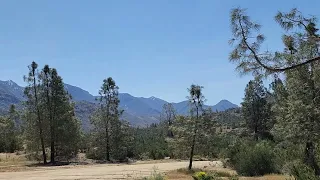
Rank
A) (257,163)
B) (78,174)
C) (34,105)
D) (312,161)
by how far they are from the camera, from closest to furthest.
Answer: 1. (312,161)
2. (257,163)
3. (78,174)
4. (34,105)

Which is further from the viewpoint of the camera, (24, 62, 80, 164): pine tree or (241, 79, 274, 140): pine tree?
(241, 79, 274, 140): pine tree

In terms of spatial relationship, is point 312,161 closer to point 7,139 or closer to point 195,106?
point 195,106

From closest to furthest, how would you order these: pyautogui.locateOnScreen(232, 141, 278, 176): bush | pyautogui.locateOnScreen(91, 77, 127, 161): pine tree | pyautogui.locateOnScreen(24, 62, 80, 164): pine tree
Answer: pyautogui.locateOnScreen(232, 141, 278, 176): bush < pyautogui.locateOnScreen(24, 62, 80, 164): pine tree < pyautogui.locateOnScreen(91, 77, 127, 161): pine tree

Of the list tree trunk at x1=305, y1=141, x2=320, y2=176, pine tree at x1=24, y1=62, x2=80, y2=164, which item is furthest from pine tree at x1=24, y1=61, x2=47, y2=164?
tree trunk at x1=305, y1=141, x2=320, y2=176

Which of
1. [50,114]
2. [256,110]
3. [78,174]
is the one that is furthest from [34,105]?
[256,110]

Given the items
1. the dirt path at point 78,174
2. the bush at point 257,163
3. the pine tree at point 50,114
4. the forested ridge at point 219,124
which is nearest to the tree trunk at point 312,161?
the forested ridge at point 219,124

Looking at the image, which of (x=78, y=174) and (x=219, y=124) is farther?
(x=219, y=124)

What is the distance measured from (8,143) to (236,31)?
191ft

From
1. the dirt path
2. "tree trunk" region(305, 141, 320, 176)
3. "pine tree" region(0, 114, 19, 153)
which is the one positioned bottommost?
the dirt path

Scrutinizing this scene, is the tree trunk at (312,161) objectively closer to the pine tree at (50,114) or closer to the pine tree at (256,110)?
the pine tree at (50,114)

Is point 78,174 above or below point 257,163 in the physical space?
below

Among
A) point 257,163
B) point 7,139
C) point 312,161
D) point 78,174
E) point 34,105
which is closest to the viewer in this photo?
point 312,161

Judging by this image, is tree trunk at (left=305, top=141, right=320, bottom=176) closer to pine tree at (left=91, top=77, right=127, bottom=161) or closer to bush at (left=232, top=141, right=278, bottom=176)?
bush at (left=232, top=141, right=278, bottom=176)

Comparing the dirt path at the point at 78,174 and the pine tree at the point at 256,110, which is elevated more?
the pine tree at the point at 256,110
